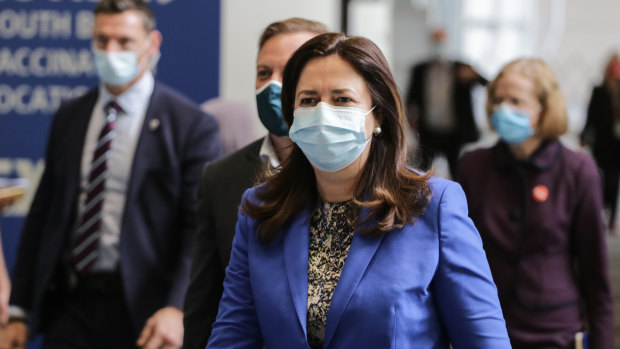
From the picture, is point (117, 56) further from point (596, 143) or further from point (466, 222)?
point (596, 143)

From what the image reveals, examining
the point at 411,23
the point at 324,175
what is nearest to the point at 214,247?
the point at 324,175

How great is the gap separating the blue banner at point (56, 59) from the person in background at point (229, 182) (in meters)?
1.85

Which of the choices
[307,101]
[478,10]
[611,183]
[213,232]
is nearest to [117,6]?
[213,232]

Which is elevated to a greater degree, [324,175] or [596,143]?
[324,175]

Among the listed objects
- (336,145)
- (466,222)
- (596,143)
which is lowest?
(596,143)

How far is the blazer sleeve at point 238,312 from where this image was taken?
209cm

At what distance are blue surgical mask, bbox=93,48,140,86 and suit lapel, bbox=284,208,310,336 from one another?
150 centimetres

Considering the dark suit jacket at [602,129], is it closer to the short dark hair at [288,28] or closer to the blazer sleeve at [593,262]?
the blazer sleeve at [593,262]

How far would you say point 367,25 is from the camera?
1235 cm

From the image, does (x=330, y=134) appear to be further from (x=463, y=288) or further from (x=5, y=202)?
(x=5, y=202)

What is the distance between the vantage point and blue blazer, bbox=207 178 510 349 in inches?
74.5

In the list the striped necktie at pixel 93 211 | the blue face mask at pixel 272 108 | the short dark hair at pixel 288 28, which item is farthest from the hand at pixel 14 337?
the short dark hair at pixel 288 28

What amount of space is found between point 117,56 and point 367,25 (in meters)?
9.21

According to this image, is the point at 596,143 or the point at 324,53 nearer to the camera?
the point at 324,53
